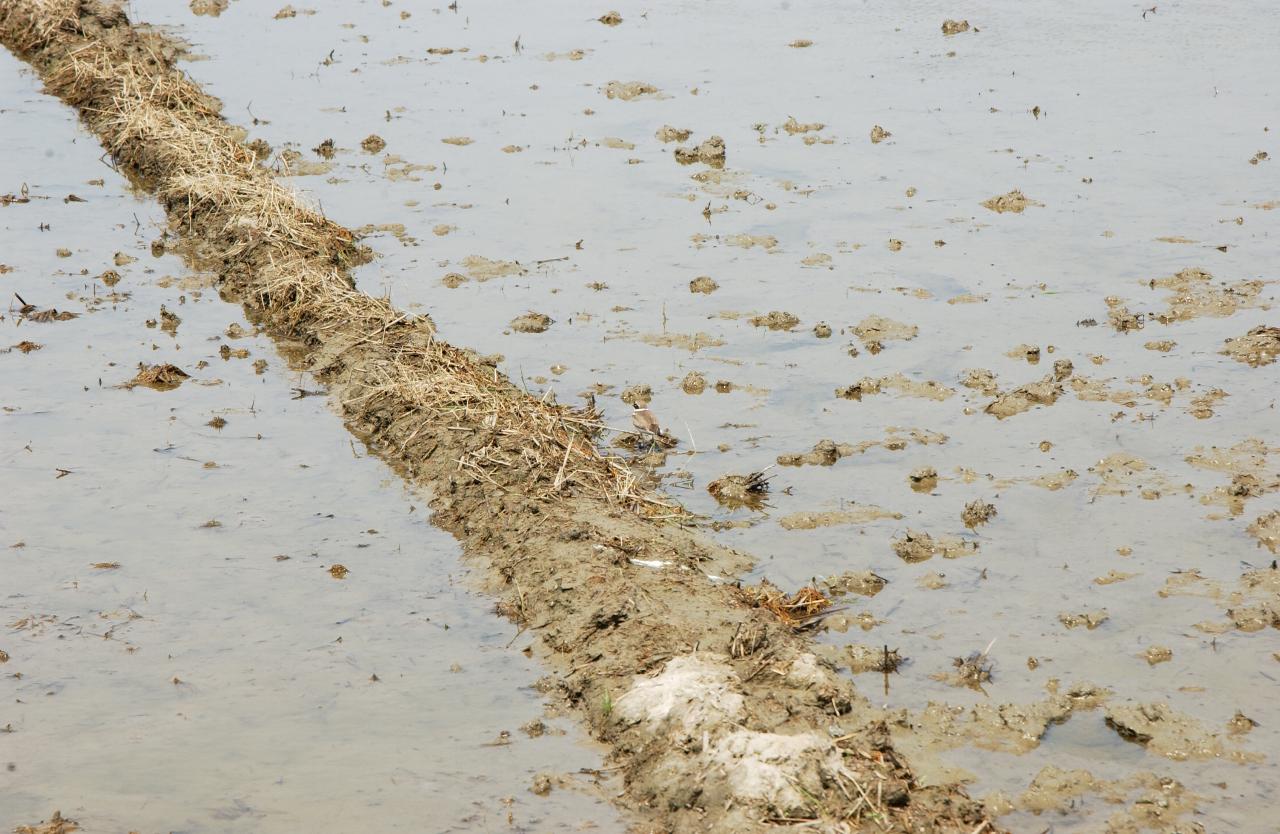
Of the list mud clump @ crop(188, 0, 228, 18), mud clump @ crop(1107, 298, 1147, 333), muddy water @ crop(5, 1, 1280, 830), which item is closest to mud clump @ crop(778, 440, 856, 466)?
muddy water @ crop(5, 1, 1280, 830)

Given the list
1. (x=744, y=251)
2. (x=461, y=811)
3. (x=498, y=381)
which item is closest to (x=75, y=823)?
Result: (x=461, y=811)

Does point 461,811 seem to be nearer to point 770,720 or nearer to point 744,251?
point 770,720

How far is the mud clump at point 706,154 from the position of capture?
11383mm

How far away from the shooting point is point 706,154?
37.4 ft

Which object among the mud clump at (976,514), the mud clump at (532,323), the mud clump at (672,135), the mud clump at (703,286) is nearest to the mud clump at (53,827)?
the mud clump at (976,514)

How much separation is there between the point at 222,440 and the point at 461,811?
370cm

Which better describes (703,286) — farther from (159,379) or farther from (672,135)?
(159,379)

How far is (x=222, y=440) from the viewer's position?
7.34 metres

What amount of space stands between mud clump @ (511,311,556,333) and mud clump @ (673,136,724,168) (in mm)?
3460

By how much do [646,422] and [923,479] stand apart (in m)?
1.59

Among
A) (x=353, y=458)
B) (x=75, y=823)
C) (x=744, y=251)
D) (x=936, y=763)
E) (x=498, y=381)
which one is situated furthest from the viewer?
(x=744, y=251)

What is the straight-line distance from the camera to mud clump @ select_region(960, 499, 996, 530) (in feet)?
20.4

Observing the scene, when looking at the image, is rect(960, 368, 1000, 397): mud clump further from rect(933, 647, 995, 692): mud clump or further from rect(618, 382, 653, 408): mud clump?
rect(933, 647, 995, 692): mud clump

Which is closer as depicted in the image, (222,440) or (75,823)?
(75,823)
